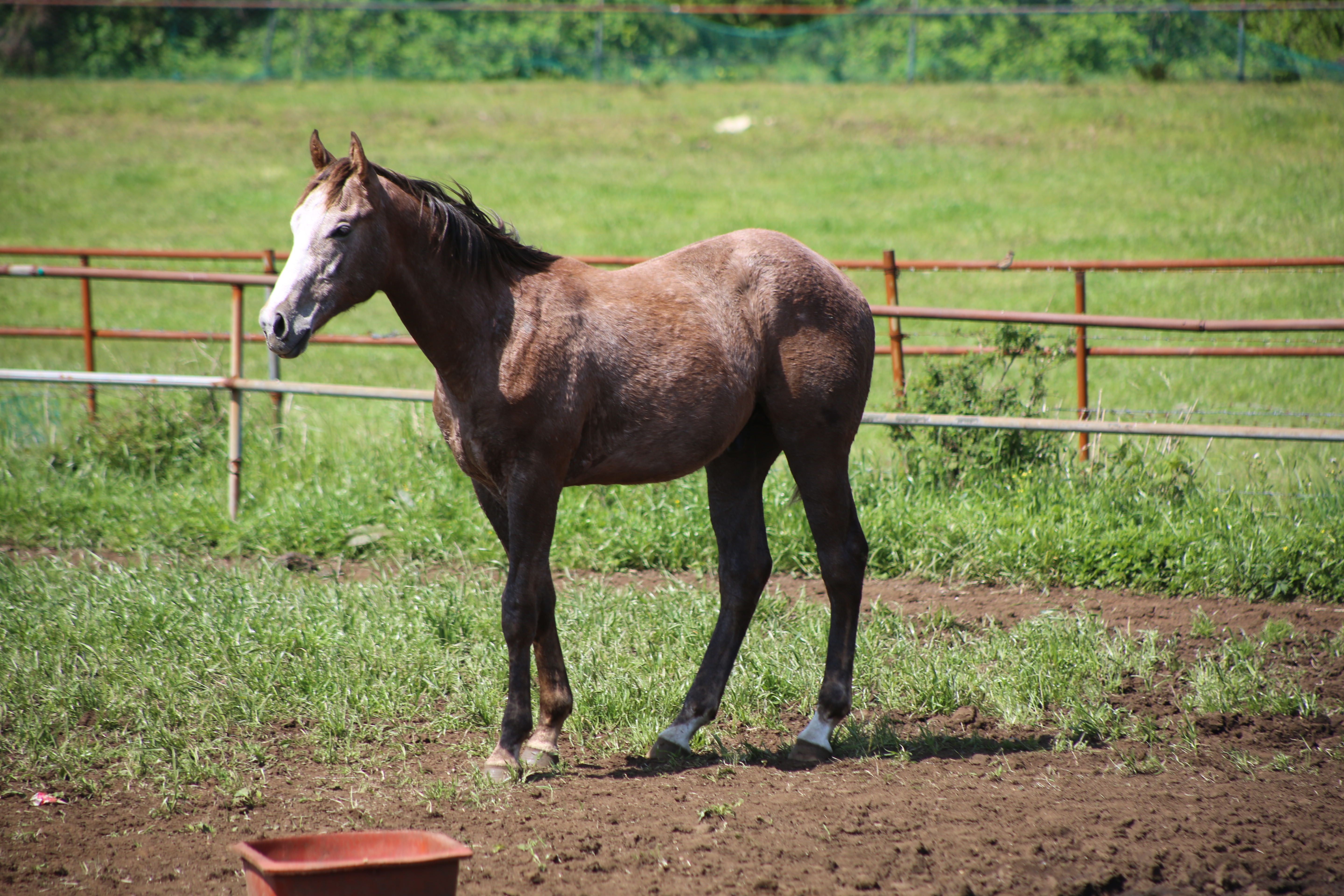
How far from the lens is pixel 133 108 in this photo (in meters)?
24.2

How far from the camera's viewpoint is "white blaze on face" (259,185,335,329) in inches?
130

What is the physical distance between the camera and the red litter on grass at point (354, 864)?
7.90 feet

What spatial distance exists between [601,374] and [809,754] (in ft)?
5.17

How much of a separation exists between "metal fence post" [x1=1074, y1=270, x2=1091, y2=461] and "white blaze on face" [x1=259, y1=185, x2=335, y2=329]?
487 centimetres

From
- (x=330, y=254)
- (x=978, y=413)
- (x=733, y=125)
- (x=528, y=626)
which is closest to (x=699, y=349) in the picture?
(x=528, y=626)

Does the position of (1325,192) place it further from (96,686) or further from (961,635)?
(96,686)

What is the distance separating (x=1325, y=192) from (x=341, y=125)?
17667 mm

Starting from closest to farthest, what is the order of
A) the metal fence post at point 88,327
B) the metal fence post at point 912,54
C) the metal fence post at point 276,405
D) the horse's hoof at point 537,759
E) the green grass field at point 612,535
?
1. the horse's hoof at point 537,759
2. the green grass field at point 612,535
3. the metal fence post at point 276,405
4. the metal fence post at point 88,327
5. the metal fence post at point 912,54

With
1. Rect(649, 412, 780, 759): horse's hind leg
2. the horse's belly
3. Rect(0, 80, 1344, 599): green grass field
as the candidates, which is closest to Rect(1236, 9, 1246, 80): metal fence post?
Rect(0, 80, 1344, 599): green grass field

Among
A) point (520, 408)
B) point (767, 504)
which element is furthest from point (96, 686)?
point (767, 504)

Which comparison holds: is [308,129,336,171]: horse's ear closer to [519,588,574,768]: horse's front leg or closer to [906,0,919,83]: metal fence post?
[519,588,574,768]: horse's front leg

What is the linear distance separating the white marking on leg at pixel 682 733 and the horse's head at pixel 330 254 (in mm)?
1881

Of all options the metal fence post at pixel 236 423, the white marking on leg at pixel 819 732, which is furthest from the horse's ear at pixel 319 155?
the metal fence post at pixel 236 423

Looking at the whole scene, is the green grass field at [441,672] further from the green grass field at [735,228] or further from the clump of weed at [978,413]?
the clump of weed at [978,413]
